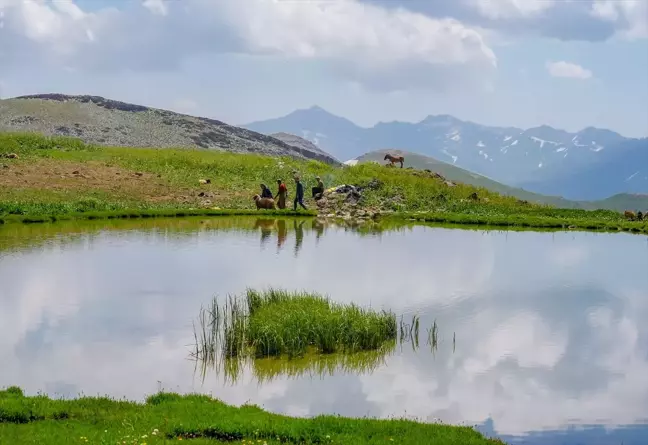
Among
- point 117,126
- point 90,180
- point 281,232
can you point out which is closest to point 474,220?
point 281,232

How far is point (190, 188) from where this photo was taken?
6000 centimetres

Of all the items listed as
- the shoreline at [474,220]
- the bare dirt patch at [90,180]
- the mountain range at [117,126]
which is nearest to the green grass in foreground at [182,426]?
the shoreline at [474,220]

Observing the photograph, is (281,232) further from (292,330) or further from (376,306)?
(292,330)

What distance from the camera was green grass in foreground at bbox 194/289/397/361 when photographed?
1906cm

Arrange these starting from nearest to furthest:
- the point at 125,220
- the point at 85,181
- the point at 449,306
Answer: the point at 449,306 → the point at 125,220 → the point at 85,181

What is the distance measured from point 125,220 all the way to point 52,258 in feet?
49.4

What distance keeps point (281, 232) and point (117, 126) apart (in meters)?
62.7

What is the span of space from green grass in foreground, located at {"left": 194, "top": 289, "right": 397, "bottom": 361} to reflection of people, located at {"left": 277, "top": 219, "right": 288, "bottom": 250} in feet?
50.0

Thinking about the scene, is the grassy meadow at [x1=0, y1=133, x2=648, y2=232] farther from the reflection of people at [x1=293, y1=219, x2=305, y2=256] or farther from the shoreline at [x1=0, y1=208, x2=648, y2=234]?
the reflection of people at [x1=293, y1=219, x2=305, y2=256]

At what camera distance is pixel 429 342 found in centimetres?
2072

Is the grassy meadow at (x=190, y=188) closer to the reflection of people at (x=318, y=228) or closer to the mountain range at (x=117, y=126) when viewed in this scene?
the reflection of people at (x=318, y=228)

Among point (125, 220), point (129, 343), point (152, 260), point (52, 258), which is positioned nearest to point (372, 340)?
point (129, 343)

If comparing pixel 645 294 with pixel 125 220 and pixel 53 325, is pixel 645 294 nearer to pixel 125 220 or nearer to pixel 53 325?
pixel 53 325

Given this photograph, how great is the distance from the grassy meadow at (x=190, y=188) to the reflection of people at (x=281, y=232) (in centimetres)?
463
